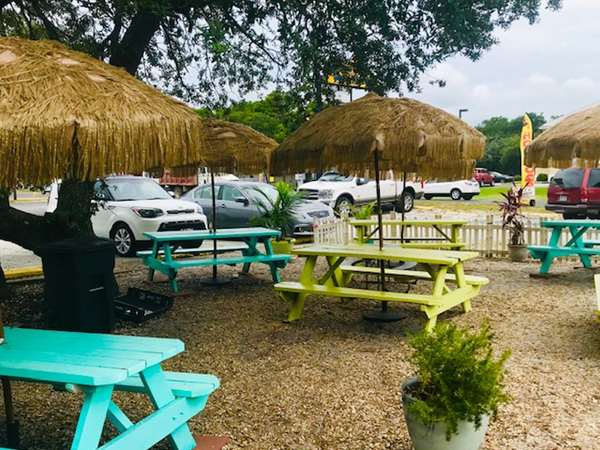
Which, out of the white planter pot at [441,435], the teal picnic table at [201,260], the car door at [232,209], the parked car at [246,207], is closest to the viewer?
Result: the white planter pot at [441,435]

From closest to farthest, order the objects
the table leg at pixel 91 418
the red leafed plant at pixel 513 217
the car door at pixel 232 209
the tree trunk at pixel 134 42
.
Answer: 1. the table leg at pixel 91 418
2. the tree trunk at pixel 134 42
3. the red leafed plant at pixel 513 217
4. the car door at pixel 232 209

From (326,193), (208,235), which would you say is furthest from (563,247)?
(326,193)

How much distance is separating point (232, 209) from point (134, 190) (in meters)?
2.62

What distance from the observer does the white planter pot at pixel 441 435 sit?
11.4ft

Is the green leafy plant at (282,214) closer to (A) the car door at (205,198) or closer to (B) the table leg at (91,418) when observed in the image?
(A) the car door at (205,198)

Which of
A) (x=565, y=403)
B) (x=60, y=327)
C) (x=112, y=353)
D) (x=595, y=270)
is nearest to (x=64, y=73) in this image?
(x=112, y=353)

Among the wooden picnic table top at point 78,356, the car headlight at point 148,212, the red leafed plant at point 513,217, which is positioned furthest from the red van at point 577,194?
the wooden picnic table top at point 78,356

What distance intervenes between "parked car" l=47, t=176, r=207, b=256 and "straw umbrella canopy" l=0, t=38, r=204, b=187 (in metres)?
8.67

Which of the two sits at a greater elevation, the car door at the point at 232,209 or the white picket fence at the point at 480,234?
the car door at the point at 232,209

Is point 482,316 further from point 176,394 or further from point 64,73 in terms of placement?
point 64,73

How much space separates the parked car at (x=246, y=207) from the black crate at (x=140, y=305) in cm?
678

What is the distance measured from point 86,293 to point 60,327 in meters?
0.53

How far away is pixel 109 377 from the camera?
2879 mm

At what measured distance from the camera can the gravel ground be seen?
13.4ft
